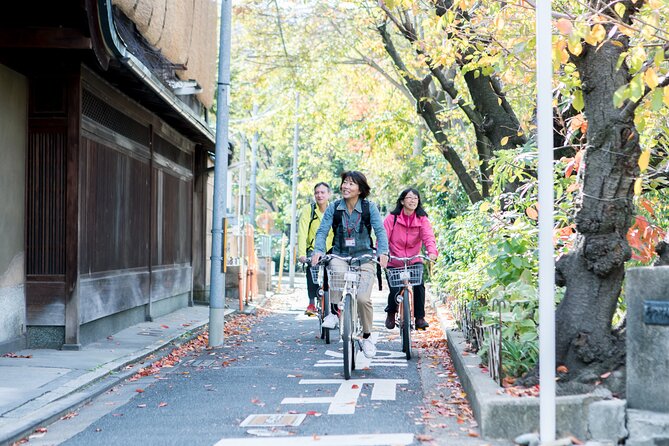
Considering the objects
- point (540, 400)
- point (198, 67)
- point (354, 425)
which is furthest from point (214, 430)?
point (198, 67)

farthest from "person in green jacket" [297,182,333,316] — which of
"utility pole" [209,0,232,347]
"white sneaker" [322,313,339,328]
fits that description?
"white sneaker" [322,313,339,328]

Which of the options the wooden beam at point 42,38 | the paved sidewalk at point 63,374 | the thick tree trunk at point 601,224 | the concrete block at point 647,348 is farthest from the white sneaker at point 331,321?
the concrete block at point 647,348

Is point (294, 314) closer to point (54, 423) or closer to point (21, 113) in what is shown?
point (21, 113)

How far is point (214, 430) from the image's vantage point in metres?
6.70

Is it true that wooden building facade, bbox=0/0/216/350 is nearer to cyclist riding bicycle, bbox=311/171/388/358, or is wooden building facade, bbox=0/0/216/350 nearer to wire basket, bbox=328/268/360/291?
cyclist riding bicycle, bbox=311/171/388/358

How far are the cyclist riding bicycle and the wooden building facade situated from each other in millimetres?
2841

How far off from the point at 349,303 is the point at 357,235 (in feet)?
3.14

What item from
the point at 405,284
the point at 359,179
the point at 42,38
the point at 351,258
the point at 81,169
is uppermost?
the point at 42,38

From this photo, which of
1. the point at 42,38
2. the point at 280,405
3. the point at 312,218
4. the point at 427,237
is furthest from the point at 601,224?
the point at 312,218

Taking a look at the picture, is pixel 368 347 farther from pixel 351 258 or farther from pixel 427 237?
pixel 427 237

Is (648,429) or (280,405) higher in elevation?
(648,429)

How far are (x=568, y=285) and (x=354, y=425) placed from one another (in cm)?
195

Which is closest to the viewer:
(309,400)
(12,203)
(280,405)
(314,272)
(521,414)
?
(521,414)

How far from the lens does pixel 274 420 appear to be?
701 cm
